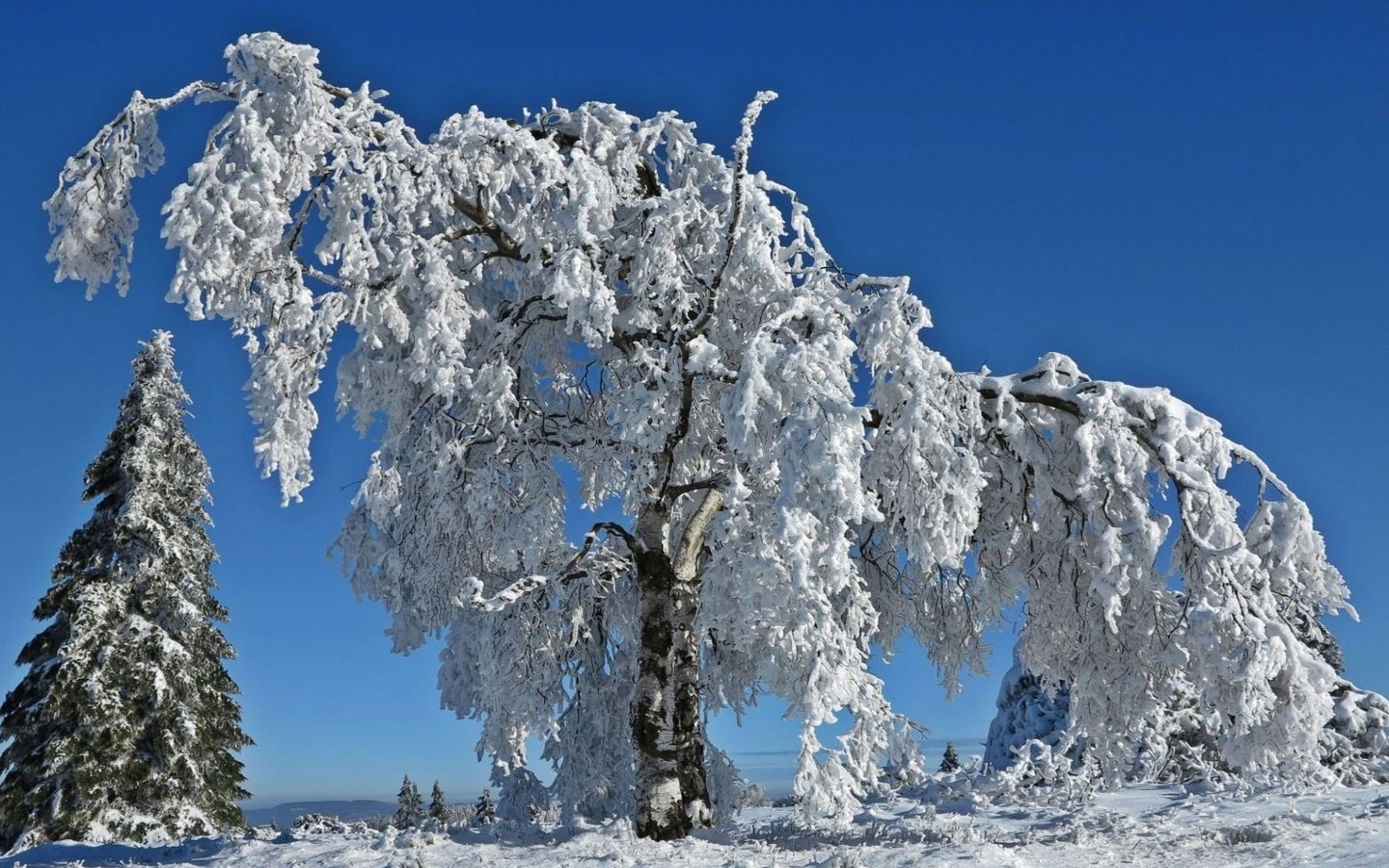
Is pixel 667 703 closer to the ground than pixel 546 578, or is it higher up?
closer to the ground

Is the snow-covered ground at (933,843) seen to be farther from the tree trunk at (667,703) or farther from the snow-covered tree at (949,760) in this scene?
the snow-covered tree at (949,760)

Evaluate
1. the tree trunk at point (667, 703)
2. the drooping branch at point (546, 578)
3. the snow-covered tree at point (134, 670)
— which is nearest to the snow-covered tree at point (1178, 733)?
the tree trunk at point (667, 703)

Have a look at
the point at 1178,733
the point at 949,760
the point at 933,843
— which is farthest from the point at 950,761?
the point at 933,843

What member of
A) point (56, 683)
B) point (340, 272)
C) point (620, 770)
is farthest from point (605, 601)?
point (56, 683)

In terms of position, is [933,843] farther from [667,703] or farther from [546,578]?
[546,578]

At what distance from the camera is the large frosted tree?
1012 centimetres

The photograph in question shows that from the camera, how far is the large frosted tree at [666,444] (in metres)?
10.1

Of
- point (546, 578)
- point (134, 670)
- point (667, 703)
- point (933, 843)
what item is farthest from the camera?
point (134, 670)

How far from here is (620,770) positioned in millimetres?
13875

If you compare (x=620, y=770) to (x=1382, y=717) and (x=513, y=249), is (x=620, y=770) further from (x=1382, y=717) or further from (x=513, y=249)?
(x=1382, y=717)

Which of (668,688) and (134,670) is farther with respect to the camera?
(134,670)

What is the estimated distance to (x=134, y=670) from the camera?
20188 mm

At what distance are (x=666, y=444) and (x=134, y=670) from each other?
14.3 m

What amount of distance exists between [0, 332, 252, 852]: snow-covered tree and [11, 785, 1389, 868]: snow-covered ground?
6.42 meters
